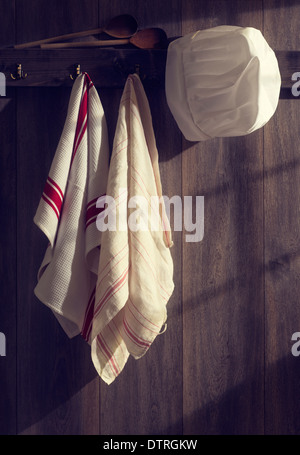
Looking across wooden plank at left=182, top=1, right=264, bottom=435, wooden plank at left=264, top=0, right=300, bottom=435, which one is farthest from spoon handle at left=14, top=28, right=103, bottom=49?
wooden plank at left=264, top=0, right=300, bottom=435

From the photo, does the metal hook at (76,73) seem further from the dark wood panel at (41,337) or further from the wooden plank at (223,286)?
the wooden plank at (223,286)

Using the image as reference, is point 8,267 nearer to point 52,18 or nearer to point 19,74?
point 19,74

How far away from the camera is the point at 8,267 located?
1071 mm

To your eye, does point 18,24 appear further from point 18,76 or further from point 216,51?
point 216,51

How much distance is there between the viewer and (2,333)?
107cm

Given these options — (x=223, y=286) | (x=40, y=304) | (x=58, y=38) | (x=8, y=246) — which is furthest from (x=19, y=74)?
(x=223, y=286)

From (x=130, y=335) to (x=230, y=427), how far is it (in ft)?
1.42

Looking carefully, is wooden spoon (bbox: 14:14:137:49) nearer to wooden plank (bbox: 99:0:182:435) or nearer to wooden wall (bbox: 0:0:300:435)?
wooden wall (bbox: 0:0:300:435)

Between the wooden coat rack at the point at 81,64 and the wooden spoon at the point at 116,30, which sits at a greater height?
the wooden spoon at the point at 116,30

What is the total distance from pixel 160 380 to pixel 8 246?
52cm

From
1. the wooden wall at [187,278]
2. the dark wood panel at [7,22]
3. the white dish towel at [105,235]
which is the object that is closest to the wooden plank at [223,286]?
the wooden wall at [187,278]

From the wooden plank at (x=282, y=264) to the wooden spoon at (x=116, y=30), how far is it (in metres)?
0.42

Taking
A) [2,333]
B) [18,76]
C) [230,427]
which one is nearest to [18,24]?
[18,76]

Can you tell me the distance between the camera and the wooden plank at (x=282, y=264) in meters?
1.09
